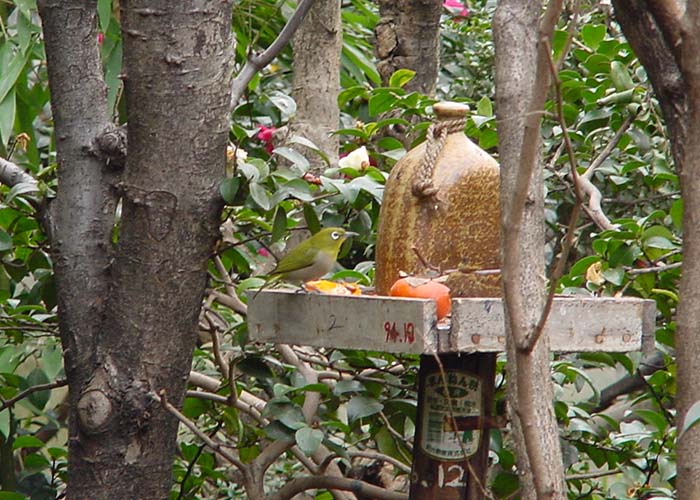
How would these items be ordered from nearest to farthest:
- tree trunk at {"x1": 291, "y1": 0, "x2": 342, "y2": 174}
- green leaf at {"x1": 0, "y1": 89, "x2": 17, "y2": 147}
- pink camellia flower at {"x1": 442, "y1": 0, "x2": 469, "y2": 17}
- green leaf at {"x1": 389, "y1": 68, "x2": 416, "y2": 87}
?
1. green leaf at {"x1": 0, "y1": 89, "x2": 17, "y2": 147}
2. green leaf at {"x1": 389, "y1": 68, "x2": 416, "y2": 87}
3. tree trunk at {"x1": 291, "y1": 0, "x2": 342, "y2": 174}
4. pink camellia flower at {"x1": 442, "y1": 0, "x2": 469, "y2": 17}

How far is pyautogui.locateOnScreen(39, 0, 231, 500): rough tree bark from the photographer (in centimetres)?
192

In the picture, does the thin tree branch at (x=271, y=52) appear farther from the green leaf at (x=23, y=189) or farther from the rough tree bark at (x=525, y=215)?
the rough tree bark at (x=525, y=215)

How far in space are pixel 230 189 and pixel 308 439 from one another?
51cm

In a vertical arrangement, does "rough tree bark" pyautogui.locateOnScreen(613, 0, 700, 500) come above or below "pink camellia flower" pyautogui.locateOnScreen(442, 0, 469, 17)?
below

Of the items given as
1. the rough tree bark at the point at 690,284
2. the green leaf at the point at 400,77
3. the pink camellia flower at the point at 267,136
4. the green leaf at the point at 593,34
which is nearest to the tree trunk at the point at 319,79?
the pink camellia flower at the point at 267,136

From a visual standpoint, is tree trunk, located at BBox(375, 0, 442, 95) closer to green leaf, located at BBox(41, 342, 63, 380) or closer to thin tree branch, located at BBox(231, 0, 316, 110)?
thin tree branch, located at BBox(231, 0, 316, 110)

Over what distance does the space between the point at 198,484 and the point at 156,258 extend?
0.94 meters

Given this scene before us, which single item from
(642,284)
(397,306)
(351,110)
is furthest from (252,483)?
(351,110)

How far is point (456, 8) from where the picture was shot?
15.5 feet

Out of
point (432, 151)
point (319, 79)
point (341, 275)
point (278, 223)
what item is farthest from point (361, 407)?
point (319, 79)

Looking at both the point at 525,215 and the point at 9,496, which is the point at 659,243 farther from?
the point at 9,496

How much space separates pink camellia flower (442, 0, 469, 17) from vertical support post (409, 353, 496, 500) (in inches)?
105

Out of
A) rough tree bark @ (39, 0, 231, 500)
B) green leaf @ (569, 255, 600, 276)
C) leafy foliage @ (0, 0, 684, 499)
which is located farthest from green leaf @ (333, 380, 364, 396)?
green leaf @ (569, 255, 600, 276)

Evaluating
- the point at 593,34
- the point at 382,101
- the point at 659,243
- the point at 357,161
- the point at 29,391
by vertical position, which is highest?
the point at 593,34
